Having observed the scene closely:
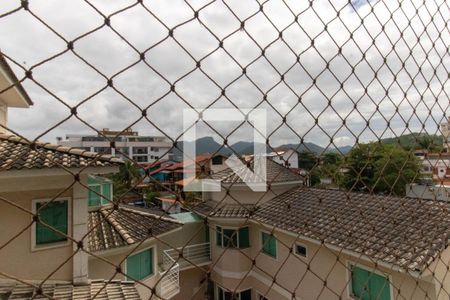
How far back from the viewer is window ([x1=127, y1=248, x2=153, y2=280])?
388cm

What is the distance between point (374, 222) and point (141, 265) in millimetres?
3109

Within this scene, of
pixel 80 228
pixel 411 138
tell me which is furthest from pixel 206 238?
pixel 411 138

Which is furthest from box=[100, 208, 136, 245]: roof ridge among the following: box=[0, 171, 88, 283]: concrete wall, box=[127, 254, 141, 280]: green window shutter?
box=[0, 171, 88, 283]: concrete wall

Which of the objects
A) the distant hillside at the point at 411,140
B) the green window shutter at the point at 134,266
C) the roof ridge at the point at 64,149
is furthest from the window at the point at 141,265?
the distant hillside at the point at 411,140

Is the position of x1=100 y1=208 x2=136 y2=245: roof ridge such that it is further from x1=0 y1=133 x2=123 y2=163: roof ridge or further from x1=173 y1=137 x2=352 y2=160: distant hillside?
x1=173 y1=137 x2=352 y2=160: distant hillside

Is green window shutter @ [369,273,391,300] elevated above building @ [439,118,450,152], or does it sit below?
below

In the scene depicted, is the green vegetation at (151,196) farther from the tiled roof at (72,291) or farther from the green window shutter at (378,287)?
the green window shutter at (378,287)

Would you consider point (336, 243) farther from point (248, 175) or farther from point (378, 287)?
point (248, 175)

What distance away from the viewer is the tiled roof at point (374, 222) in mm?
1962

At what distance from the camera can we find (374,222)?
129 inches

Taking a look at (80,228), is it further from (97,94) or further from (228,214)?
(228,214)

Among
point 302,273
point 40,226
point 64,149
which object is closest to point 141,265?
point 40,226

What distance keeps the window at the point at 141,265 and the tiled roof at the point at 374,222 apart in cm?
172

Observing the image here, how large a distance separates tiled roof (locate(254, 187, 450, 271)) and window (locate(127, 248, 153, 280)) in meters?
1.72
